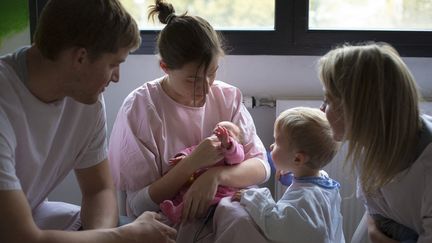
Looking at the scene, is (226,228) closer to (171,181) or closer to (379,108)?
(171,181)

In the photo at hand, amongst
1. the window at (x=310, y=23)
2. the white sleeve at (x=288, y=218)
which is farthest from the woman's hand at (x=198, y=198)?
the window at (x=310, y=23)

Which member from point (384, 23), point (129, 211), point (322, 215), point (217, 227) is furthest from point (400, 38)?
point (129, 211)

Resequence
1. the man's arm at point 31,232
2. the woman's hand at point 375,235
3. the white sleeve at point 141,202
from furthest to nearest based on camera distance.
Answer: the white sleeve at point 141,202, the woman's hand at point 375,235, the man's arm at point 31,232

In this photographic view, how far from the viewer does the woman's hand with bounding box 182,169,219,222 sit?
1658mm

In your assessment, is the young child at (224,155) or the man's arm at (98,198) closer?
the man's arm at (98,198)

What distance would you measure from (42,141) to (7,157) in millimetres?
201

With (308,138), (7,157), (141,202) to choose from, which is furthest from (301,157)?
(7,157)

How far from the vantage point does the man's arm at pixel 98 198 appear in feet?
5.06

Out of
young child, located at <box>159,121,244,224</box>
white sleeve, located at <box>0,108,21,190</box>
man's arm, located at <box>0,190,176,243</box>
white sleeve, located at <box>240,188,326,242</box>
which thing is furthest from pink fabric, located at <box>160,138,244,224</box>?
white sleeve, located at <box>0,108,21,190</box>

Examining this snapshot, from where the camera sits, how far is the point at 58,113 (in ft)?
4.73

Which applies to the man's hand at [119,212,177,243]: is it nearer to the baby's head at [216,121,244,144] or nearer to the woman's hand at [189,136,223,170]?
the woman's hand at [189,136,223,170]

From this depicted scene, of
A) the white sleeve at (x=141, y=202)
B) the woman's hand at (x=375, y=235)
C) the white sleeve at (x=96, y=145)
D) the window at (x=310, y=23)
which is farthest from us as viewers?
the window at (x=310, y=23)

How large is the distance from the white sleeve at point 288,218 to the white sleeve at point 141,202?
0.32 metres

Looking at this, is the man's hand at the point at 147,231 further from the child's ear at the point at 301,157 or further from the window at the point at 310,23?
the window at the point at 310,23
